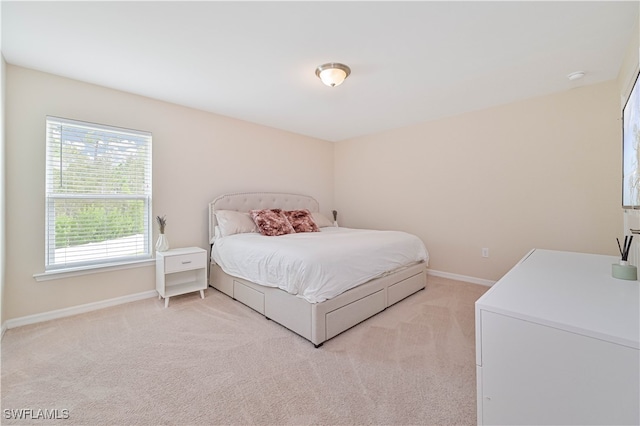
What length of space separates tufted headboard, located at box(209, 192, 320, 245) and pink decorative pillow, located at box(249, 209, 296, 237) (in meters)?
0.28

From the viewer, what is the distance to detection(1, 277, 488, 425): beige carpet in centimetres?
145

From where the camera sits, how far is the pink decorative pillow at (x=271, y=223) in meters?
3.45

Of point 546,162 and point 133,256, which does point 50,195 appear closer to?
point 133,256

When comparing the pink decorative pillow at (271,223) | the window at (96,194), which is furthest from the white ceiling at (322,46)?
the pink decorative pillow at (271,223)

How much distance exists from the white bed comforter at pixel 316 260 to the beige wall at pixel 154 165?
33.8 inches

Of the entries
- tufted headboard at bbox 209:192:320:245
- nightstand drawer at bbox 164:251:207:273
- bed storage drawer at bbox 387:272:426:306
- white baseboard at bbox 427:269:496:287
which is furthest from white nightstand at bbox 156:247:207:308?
white baseboard at bbox 427:269:496:287

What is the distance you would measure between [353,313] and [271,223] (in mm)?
1678

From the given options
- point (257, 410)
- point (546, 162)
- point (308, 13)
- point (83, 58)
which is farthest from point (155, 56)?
point (546, 162)

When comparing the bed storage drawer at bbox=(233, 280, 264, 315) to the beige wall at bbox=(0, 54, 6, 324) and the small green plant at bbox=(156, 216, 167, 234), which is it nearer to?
the small green plant at bbox=(156, 216, 167, 234)

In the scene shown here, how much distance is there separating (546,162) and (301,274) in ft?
10.1

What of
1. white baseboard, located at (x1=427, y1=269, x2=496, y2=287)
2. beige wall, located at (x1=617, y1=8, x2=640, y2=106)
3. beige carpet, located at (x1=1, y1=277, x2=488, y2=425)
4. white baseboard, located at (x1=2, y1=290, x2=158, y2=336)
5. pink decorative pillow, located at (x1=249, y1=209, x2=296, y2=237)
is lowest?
beige carpet, located at (x1=1, y1=277, x2=488, y2=425)

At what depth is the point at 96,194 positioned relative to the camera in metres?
2.78

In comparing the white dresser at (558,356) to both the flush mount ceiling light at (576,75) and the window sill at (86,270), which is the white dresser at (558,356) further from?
the window sill at (86,270)

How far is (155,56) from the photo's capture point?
7.32 ft
